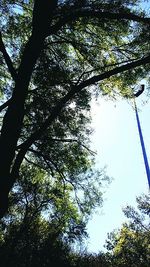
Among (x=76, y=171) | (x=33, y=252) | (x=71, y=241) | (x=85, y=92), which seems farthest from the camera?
(x=33, y=252)

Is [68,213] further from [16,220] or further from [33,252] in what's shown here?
[33,252]

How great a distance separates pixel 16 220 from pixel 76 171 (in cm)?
1910

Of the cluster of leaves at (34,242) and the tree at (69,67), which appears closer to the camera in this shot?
the tree at (69,67)

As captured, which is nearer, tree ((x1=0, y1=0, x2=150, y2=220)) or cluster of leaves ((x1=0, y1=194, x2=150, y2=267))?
tree ((x1=0, y1=0, x2=150, y2=220))

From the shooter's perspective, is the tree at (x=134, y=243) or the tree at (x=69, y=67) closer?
the tree at (x=69, y=67)

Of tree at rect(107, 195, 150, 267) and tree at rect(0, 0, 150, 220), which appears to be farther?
tree at rect(107, 195, 150, 267)

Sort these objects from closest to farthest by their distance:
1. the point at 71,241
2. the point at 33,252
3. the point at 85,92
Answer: the point at 85,92 → the point at 71,241 → the point at 33,252

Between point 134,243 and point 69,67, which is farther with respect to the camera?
point 134,243

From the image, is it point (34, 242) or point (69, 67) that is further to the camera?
point (34, 242)

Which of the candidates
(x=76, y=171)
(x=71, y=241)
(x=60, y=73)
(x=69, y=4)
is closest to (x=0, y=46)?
(x=69, y=4)

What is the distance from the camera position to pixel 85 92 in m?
16.4

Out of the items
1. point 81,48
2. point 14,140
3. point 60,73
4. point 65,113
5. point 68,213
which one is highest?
point 81,48

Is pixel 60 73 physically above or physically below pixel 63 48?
below

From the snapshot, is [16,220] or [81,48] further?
[16,220]
